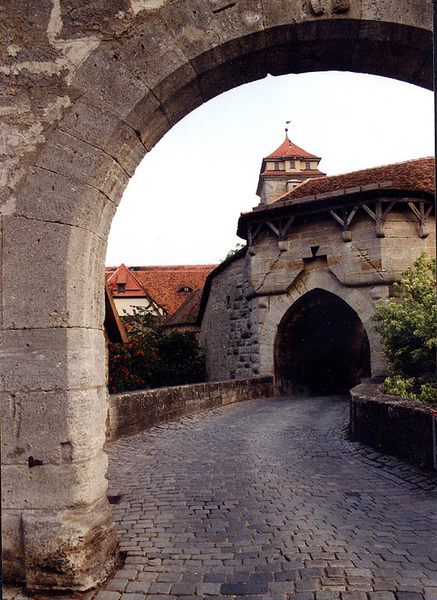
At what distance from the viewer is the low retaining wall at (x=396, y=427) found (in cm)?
443

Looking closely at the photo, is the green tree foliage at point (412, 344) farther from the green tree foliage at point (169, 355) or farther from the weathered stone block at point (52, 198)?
the green tree foliage at point (169, 355)

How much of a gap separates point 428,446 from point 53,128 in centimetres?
401

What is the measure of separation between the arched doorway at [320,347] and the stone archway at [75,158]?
11.1 meters

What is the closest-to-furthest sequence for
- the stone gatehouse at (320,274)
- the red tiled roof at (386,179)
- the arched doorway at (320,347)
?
the stone gatehouse at (320,274)
the red tiled roof at (386,179)
the arched doorway at (320,347)

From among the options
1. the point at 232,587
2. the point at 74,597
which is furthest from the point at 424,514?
the point at 74,597

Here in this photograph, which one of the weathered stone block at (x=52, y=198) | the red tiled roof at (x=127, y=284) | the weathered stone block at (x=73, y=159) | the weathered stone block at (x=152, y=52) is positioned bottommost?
the weathered stone block at (x=52, y=198)

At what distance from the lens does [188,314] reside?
23125 millimetres

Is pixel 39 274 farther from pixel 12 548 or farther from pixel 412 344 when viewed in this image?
pixel 412 344

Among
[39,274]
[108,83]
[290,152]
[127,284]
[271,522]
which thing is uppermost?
[290,152]

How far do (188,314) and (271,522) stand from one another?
19.9 m

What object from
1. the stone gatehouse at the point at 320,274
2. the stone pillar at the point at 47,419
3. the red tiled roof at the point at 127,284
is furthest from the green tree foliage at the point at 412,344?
the red tiled roof at the point at 127,284

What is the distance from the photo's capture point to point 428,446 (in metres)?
4.38

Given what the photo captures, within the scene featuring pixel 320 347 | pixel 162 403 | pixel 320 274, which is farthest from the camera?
pixel 320 347

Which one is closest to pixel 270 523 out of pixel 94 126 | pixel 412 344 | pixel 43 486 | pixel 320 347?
pixel 43 486
